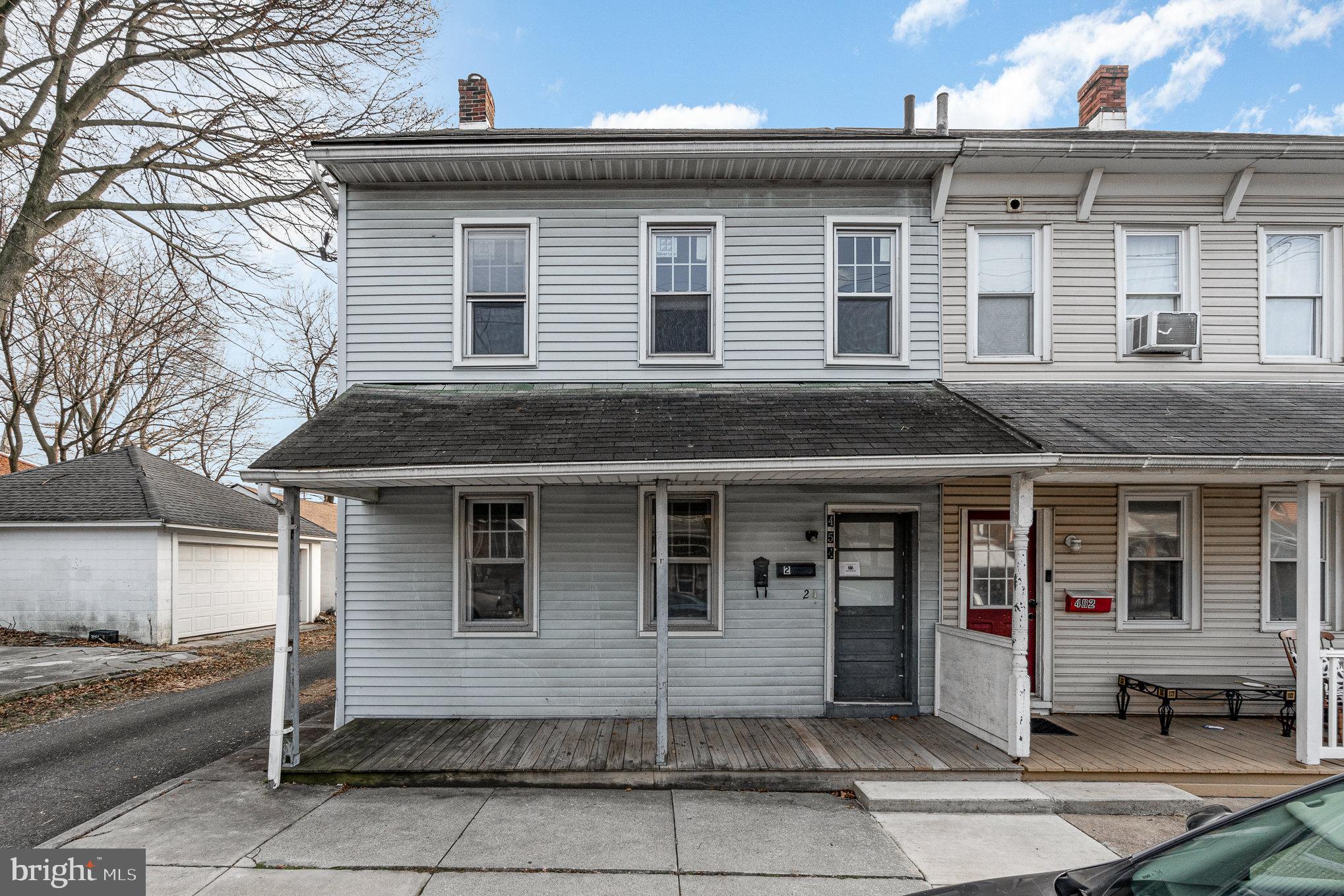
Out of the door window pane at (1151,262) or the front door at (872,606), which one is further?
the door window pane at (1151,262)

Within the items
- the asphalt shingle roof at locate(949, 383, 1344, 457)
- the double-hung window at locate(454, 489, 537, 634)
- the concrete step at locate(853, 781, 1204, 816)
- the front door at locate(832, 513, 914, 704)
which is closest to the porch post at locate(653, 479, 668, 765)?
the concrete step at locate(853, 781, 1204, 816)

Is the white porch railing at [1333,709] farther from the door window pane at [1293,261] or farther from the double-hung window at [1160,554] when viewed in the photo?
the door window pane at [1293,261]

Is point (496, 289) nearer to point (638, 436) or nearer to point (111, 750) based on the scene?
point (638, 436)

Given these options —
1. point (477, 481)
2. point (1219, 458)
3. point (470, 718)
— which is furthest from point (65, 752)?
point (1219, 458)

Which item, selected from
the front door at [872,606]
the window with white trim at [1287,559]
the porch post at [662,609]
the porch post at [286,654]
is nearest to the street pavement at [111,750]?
the porch post at [286,654]

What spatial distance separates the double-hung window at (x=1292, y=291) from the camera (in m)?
7.20

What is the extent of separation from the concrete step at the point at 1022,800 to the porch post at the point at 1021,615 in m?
0.48

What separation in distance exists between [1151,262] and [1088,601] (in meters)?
3.81

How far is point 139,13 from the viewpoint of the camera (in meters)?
9.30

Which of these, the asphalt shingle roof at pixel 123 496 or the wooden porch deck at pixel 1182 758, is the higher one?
the asphalt shingle roof at pixel 123 496

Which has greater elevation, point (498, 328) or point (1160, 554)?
point (498, 328)

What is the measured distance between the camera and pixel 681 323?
715 cm

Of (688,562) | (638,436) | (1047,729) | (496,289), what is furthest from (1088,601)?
(496,289)

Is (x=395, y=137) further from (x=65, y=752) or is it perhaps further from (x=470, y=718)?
(x=65, y=752)
